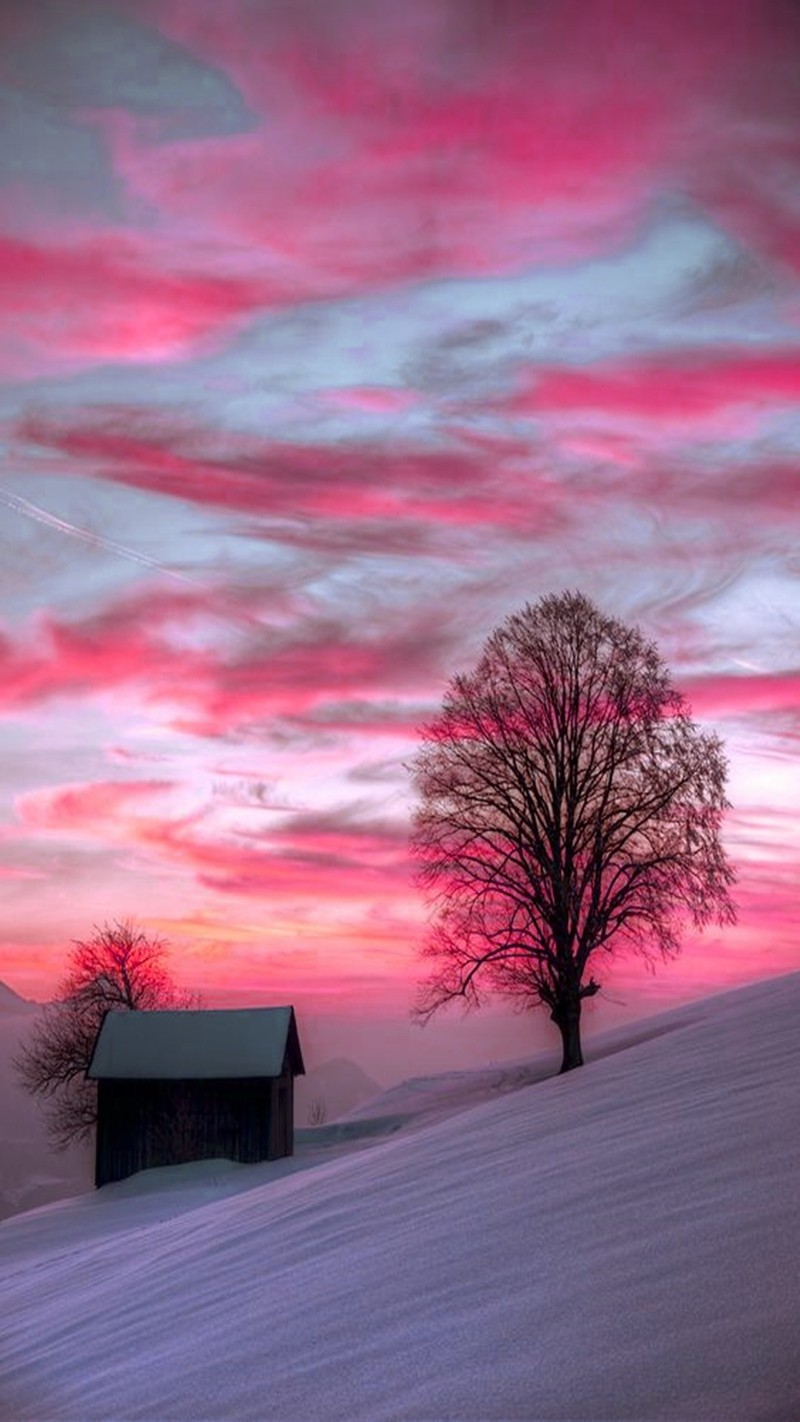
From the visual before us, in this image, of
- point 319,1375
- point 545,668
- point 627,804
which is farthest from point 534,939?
point 319,1375

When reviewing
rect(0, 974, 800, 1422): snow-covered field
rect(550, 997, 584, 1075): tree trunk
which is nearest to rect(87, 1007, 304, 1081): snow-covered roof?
rect(550, 997, 584, 1075): tree trunk

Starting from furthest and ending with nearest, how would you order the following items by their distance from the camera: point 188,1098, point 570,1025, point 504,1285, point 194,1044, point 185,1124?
point 194,1044 → point 188,1098 → point 185,1124 → point 570,1025 → point 504,1285

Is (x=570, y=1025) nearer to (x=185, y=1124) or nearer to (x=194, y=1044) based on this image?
(x=185, y=1124)

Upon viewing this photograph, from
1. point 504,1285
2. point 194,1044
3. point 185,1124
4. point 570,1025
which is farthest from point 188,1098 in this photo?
point 504,1285

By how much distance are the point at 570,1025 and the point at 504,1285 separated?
2259 cm

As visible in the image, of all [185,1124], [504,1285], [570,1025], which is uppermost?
[570,1025]

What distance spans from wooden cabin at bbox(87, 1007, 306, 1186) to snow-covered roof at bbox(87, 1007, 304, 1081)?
1.1 inches

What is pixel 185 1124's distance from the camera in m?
38.7

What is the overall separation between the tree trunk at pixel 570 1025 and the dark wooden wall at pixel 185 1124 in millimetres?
12741

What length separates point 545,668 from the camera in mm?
27312

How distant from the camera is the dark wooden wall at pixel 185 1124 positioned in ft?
126

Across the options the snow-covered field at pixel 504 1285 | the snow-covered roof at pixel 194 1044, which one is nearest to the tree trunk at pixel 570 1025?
the snow-covered roof at pixel 194 1044

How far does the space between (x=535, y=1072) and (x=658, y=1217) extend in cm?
3567

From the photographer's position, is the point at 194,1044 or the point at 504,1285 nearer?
the point at 504,1285
